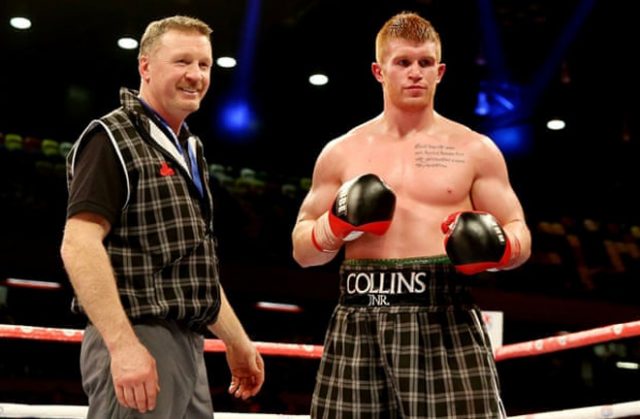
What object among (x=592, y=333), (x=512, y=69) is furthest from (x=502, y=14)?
(x=592, y=333)

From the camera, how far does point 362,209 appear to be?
2.01 m

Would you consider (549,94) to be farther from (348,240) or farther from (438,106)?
(348,240)

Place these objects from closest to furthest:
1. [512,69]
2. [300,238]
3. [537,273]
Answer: [300,238]
[537,273]
[512,69]

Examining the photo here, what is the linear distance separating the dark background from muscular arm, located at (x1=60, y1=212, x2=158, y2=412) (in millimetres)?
5016

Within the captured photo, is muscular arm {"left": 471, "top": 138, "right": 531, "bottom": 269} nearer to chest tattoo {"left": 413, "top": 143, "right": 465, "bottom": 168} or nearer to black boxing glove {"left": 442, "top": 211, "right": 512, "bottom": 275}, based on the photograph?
chest tattoo {"left": 413, "top": 143, "right": 465, "bottom": 168}

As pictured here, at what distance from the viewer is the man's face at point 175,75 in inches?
79.4

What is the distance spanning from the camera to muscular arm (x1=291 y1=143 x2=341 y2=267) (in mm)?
2260

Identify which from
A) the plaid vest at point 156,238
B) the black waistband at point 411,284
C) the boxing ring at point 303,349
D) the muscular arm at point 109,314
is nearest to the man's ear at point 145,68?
the plaid vest at point 156,238

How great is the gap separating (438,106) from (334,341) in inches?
325

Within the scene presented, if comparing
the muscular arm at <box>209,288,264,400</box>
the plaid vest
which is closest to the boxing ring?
the muscular arm at <box>209,288,264,400</box>

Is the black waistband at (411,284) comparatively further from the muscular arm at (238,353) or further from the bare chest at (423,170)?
the muscular arm at (238,353)

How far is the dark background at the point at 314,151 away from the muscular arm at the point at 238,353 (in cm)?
456

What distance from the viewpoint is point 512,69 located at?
970cm

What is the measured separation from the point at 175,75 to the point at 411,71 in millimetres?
571
